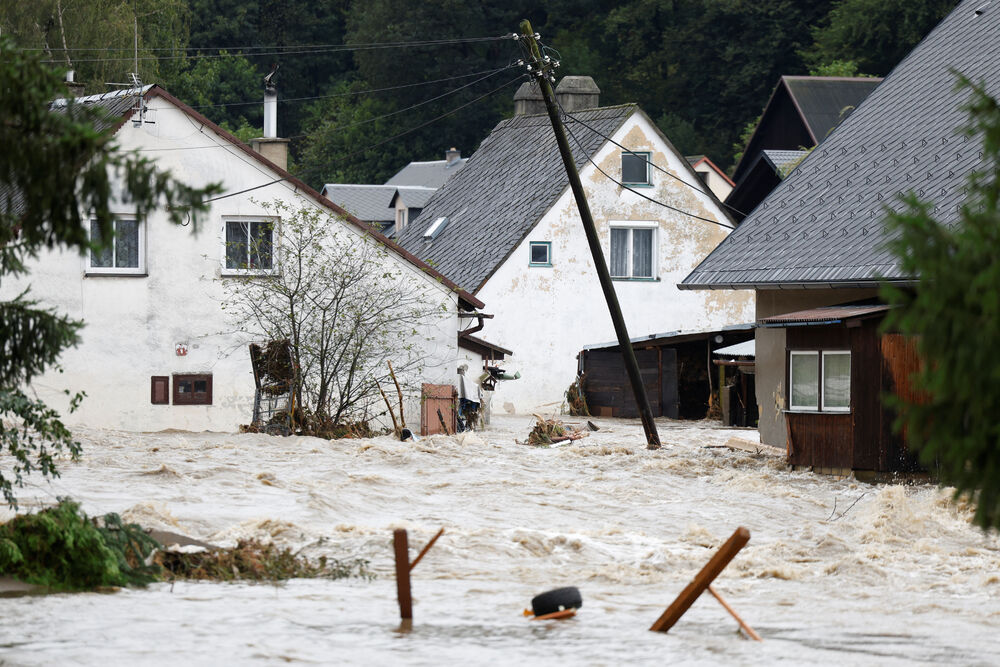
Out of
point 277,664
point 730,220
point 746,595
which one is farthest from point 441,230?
point 277,664

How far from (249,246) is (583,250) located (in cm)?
1296

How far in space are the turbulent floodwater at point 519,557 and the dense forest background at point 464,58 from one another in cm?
3108

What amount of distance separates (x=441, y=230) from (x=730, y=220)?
8.18 metres

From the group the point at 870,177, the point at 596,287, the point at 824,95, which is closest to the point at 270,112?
the point at 596,287

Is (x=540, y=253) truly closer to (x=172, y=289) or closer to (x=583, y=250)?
(x=583, y=250)

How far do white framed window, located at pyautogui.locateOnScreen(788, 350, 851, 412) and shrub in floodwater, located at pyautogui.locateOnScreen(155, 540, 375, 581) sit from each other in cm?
915

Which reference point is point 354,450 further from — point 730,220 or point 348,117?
point 348,117

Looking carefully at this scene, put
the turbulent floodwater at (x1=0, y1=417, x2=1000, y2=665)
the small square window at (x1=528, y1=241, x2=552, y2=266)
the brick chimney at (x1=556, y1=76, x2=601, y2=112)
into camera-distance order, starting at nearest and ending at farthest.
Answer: the turbulent floodwater at (x1=0, y1=417, x2=1000, y2=665) < the small square window at (x1=528, y1=241, x2=552, y2=266) < the brick chimney at (x1=556, y1=76, x2=601, y2=112)

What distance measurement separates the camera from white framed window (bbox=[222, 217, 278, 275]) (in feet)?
92.3

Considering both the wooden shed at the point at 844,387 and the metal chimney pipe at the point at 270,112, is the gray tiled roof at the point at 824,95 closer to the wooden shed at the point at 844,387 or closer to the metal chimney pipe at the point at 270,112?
the metal chimney pipe at the point at 270,112

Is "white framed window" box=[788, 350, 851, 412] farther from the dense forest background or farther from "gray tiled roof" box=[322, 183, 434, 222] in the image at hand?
"gray tiled roof" box=[322, 183, 434, 222]

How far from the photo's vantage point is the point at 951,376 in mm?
6102

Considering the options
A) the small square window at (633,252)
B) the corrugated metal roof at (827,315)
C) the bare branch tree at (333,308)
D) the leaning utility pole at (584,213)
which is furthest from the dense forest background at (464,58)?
the corrugated metal roof at (827,315)

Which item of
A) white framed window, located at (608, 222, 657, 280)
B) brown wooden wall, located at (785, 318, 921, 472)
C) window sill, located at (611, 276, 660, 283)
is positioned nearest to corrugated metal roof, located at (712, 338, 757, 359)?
window sill, located at (611, 276, 660, 283)
